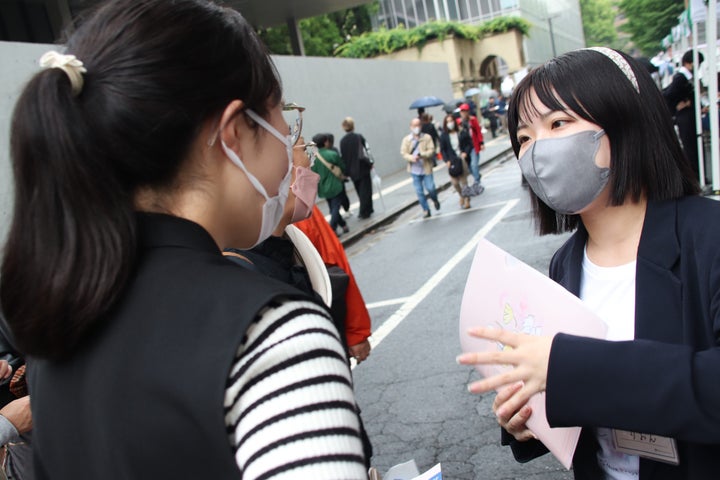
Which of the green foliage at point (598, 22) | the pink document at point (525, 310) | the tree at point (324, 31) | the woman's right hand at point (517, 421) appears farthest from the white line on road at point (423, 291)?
the green foliage at point (598, 22)

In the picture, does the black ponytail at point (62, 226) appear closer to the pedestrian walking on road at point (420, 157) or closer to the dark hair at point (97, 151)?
the dark hair at point (97, 151)

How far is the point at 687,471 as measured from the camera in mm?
1404

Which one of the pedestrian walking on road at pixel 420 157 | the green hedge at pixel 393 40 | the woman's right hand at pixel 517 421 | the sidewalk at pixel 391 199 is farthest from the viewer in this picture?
the green hedge at pixel 393 40

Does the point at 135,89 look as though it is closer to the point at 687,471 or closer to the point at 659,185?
the point at 659,185

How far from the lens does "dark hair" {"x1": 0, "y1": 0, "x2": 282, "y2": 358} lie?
0.92 metres

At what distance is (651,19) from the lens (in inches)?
1711

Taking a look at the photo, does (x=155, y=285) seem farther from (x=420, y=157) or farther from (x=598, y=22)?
(x=598, y=22)

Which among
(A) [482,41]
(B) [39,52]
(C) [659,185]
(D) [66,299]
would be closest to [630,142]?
(C) [659,185]

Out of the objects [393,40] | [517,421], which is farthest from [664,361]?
[393,40]

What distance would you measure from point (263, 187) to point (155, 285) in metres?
0.30

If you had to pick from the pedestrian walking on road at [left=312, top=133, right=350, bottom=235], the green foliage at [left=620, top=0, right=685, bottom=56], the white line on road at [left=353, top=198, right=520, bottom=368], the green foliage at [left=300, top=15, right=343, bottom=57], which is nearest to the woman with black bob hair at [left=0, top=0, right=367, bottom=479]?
the white line on road at [left=353, top=198, right=520, bottom=368]

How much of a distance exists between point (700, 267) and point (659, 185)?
26 centimetres

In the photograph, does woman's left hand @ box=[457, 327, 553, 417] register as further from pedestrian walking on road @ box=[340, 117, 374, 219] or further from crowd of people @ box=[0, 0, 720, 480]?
pedestrian walking on road @ box=[340, 117, 374, 219]

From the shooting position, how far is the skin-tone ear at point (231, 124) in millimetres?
1046
